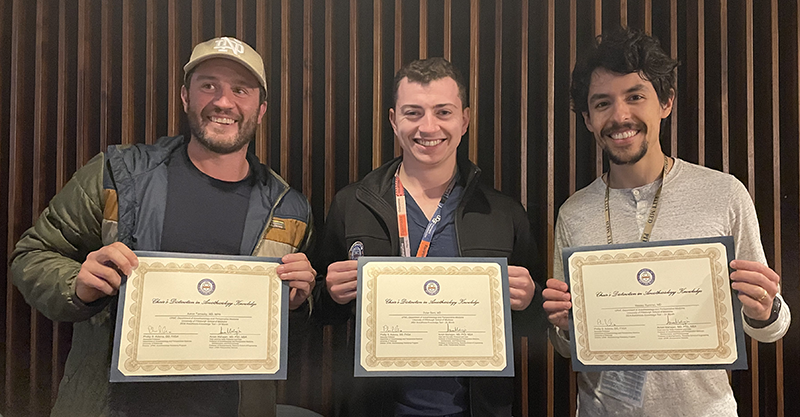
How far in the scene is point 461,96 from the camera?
1.79 metres

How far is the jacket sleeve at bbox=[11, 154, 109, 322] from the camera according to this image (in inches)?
60.6

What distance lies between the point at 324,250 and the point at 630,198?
43.0 inches

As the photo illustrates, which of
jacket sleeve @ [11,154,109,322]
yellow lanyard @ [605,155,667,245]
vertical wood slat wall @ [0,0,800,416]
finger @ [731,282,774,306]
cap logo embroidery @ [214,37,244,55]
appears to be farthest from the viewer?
vertical wood slat wall @ [0,0,800,416]

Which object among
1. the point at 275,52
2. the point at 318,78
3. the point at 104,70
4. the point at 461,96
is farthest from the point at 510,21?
the point at 104,70

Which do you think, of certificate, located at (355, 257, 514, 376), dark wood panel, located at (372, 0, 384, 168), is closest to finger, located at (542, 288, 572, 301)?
certificate, located at (355, 257, 514, 376)

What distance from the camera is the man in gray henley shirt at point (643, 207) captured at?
61.3 inches

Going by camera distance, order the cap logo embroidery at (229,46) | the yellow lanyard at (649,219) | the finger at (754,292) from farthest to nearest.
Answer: the cap logo embroidery at (229,46) < the yellow lanyard at (649,219) < the finger at (754,292)

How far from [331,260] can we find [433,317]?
484 millimetres

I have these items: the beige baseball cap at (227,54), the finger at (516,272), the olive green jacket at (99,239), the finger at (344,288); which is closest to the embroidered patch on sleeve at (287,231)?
the olive green jacket at (99,239)

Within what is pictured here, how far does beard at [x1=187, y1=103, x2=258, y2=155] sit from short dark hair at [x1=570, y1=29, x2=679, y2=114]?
1244 millimetres

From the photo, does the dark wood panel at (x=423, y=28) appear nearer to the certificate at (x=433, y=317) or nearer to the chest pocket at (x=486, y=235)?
the chest pocket at (x=486, y=235)

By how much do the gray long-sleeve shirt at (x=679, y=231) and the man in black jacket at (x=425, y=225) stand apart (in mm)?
→ 245

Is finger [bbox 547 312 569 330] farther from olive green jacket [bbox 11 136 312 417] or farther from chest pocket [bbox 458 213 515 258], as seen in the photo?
olive green jacket [bbox 11 136 312 417]

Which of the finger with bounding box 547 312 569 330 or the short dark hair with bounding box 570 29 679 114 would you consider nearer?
the finger with bounding box 547 312 569 330
